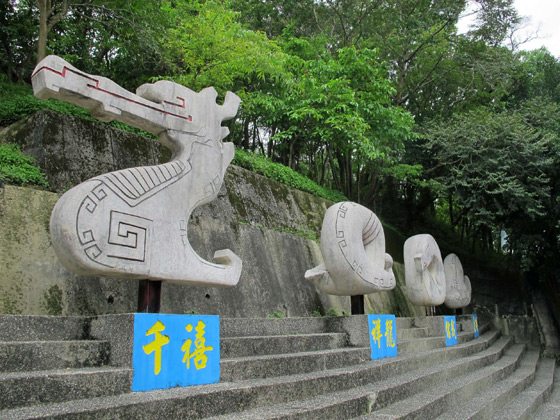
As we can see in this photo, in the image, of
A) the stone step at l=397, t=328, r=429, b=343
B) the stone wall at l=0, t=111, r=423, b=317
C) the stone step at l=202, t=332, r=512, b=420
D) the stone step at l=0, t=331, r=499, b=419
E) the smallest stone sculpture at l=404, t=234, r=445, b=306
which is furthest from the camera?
the smallest stone sculpture at l=404, t=234, r=445, b=306

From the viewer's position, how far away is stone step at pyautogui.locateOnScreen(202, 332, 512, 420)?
270 cm

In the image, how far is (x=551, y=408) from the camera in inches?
229

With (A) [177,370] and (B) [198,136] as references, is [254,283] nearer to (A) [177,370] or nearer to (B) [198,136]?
(B) [198,136]

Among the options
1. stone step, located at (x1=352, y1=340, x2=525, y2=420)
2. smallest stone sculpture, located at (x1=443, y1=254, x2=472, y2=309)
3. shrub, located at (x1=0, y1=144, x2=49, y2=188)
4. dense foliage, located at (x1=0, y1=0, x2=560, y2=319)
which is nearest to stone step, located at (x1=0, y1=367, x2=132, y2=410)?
stone step, located at (x1=352, y1=340, x2=525, y2=420)

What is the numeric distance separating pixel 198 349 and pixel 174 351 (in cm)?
18

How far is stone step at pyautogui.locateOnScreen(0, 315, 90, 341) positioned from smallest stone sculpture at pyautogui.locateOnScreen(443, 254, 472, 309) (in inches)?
307

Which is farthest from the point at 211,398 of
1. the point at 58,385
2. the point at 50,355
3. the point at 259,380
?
the point at 50,355

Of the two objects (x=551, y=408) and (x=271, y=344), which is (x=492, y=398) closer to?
(x=551, y=408)

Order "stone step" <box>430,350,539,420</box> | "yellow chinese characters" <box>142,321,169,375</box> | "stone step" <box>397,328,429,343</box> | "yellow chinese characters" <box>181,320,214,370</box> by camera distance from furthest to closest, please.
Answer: "stone step" <box>397,328,429,343</box> < "stone step" <box>430,350,539,420</box> < "yellow chinese characters" <box>181,320,214,370</box> < "yellow chinese characters" <box>142,321,169,375</box>

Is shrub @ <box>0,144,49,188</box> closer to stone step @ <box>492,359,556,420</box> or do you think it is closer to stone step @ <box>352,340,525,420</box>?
stone step @ <box>352,340,525,420</box>

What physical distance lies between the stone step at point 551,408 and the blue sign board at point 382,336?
1829 mm

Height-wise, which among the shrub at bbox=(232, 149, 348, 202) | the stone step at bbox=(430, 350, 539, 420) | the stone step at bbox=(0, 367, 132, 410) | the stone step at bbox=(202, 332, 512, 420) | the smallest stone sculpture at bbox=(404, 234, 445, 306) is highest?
the shrub at bbox=(232, 149, 348, 202)

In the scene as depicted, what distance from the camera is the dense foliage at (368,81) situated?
27.9ft

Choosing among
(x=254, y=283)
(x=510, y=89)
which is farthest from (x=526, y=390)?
(x=510, y=89)
